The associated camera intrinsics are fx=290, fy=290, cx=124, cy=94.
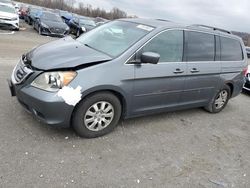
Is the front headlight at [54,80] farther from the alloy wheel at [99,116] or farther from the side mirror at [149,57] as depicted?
the side mirror at [149,57]

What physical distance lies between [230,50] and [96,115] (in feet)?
11.4

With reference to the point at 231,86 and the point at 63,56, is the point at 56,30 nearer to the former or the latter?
the point at 231,86

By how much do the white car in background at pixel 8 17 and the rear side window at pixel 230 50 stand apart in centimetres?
1417

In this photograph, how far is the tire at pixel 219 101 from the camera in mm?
5971

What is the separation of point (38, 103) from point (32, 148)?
1.86 ft

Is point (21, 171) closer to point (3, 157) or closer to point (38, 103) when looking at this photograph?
point (3, 157)

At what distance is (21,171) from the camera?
3168 mm

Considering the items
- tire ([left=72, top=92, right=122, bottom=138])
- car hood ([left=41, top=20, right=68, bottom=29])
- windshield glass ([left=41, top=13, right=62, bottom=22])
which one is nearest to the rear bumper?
tire ([left=72, top=92, right=122, bottom=138])

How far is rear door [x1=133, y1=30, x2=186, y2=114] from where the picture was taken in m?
4.34

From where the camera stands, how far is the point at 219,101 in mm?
6164

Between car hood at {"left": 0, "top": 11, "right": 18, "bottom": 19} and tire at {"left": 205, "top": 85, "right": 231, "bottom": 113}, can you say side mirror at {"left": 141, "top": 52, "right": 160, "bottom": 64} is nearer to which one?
tire at {"left": 205, "top": 85, "right": 231, "bottom": 113}

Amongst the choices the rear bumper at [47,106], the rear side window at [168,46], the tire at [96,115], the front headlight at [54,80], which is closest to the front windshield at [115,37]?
the rear side window at [168,46]

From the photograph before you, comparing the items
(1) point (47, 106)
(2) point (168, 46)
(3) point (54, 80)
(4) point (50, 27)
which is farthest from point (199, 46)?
(4) point (50, 27)

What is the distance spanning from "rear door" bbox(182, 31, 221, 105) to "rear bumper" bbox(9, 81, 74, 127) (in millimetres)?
2252
